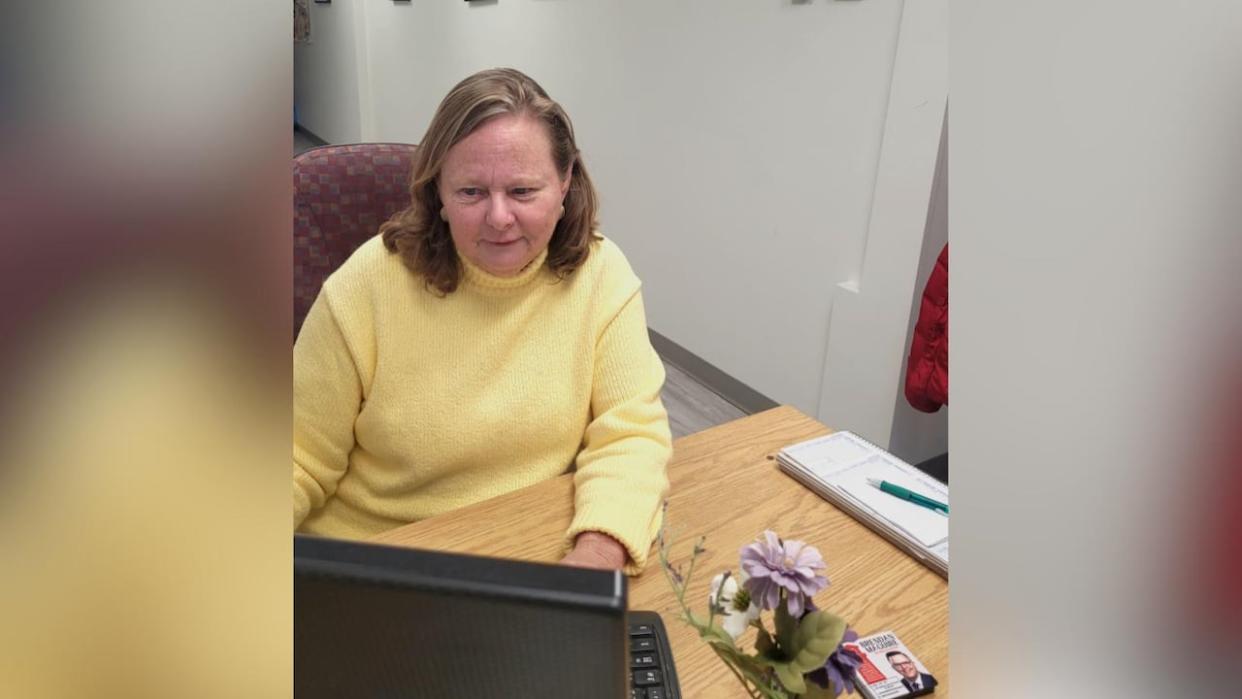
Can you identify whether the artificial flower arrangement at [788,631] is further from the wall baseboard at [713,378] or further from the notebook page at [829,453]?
the wall baseboard at [713,378]

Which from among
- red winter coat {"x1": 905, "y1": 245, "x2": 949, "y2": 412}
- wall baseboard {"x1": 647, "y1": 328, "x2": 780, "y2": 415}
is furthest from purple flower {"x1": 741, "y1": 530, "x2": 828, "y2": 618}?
wall baseboard {"x1": 647, "y1": 328, "x2": 780, "y2": 415}

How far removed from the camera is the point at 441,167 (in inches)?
51.4

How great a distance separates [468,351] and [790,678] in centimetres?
87

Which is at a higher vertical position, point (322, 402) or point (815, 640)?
point (815, 640)

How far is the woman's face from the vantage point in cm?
126

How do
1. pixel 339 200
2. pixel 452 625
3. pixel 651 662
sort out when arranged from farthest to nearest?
pixel 339 200 → pixel 651 662 → pixel 452 625

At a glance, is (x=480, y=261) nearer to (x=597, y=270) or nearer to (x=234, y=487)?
(x=597, y=270)

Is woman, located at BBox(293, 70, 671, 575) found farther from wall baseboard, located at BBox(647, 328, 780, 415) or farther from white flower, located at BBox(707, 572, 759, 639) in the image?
wall baseboard, located at BBox(647, 328, 780, 415)

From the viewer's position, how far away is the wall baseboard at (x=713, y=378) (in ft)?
10.4

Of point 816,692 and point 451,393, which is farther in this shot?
point 451,393

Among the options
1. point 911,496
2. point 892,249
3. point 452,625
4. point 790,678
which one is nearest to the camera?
point 452,625

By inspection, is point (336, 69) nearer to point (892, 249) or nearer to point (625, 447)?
point (892, 249)

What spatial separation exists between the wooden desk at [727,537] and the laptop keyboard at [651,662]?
25 millimetres

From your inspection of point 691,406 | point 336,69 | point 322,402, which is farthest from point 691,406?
point 336,69
